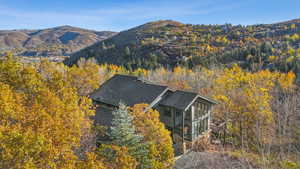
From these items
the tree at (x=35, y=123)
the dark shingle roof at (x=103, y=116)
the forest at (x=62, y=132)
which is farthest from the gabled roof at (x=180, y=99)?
the tree at (x=35, y=123)

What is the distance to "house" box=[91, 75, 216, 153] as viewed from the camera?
21.2m

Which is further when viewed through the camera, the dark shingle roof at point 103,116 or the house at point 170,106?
the house at point 170,106

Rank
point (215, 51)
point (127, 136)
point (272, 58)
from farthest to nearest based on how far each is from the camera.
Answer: point (215, 51) → point (272, 58) → point (127, 136)

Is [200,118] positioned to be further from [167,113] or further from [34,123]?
[34,123]

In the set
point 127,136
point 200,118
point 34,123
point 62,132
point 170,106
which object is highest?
point 34,123

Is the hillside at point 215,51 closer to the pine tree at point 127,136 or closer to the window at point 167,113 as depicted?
the window at point 167,113

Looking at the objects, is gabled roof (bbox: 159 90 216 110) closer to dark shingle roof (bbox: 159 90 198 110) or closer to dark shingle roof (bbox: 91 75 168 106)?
dark shingle roof (bbox: 159 90 198 110)

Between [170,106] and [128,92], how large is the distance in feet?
17.1

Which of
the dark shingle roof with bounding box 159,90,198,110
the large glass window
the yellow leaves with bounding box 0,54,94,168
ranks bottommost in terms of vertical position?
the large glass window

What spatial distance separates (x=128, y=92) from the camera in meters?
23.2

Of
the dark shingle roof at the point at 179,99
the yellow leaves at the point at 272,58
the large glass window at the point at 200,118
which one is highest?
the yellow leaves at the point at 272,58

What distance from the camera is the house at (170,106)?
21.2 m

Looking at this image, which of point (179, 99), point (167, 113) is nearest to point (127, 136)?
point (167, 113)

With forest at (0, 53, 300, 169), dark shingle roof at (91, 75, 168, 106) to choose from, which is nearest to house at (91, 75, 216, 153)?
dark shingle roof at (91, 75, 168, 106)
